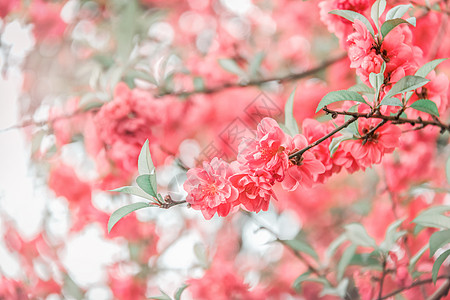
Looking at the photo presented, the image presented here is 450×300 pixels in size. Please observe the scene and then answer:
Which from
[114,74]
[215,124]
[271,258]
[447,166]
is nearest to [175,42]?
[215,124]

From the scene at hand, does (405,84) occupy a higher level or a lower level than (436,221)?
higher

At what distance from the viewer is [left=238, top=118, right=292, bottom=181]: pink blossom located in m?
0.44

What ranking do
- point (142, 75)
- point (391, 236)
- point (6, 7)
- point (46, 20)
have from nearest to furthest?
point (391, 236) → point (142, 75) → point (6, 7) → point (46, 20)

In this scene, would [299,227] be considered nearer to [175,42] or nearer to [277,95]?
[277,95]

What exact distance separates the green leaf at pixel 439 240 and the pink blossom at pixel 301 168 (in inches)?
7.7

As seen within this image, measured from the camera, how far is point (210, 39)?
149 centimetres

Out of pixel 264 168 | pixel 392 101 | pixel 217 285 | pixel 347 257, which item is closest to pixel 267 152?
pixel 264 168

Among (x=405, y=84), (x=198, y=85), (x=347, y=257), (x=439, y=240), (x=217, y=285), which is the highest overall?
(x=405, y=84)

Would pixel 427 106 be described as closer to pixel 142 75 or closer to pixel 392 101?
pixel 392 101

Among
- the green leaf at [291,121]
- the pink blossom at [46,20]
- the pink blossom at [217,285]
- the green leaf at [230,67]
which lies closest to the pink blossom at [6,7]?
the pink blossom at [46,20]

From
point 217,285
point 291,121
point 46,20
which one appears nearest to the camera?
point 291,121

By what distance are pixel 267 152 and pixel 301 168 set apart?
60mm

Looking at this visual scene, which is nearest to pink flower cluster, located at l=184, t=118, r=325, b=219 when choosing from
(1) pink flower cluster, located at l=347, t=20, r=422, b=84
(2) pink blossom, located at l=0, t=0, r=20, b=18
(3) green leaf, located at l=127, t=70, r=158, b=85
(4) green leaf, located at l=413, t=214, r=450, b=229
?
(1) pink flower cluster, located at l=347, t=20, r=422, b=84

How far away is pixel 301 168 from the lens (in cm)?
48
